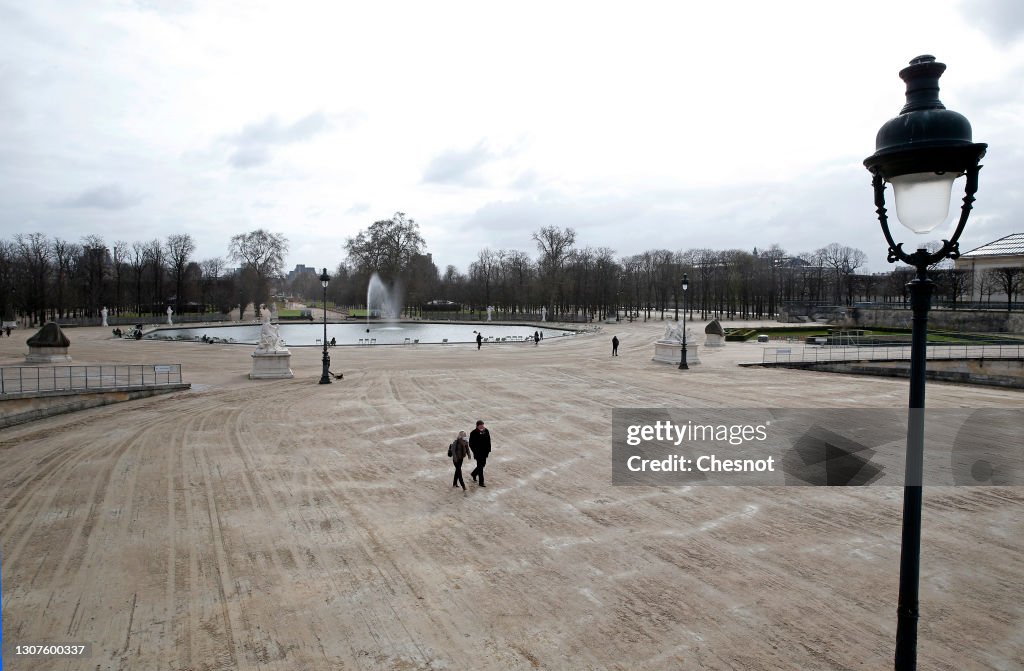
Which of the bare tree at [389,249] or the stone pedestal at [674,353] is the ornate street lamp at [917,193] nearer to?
the stone pedestal at [674,353]

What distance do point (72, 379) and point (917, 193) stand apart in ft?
93.4

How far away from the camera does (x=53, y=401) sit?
74.7 ft

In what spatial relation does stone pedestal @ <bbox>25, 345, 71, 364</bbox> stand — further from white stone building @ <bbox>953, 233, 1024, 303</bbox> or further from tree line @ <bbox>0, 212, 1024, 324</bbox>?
white stone building @ <bbox>953, 233, 1024, 303</bbox>

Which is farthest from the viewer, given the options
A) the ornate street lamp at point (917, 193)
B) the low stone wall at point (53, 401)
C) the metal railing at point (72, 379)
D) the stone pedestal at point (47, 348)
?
the stone pedestal at point (47, 348)

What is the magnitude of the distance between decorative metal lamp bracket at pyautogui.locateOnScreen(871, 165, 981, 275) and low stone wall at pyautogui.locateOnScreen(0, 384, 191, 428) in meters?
24.2

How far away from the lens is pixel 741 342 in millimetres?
55281

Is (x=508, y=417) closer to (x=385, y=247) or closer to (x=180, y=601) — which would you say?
(x=180, y=601)

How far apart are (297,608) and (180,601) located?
5.22 feet

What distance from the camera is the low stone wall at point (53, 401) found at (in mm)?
20609

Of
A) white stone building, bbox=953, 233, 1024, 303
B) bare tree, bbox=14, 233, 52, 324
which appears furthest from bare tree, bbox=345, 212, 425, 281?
white stone building, bbox=953, 233, 1024, 303

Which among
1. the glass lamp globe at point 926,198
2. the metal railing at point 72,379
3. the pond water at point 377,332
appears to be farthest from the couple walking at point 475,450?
the pond water at point 377,332

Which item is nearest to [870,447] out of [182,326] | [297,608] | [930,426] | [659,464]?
[930,426]

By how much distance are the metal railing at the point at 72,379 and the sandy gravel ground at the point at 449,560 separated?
5.92 metres

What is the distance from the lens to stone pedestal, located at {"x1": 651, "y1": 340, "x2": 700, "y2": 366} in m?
36.7
